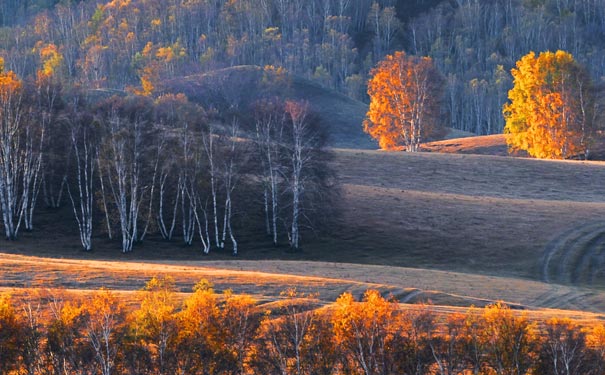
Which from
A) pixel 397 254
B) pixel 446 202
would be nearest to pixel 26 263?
pixel 397 254

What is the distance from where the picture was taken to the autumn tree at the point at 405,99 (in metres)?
126

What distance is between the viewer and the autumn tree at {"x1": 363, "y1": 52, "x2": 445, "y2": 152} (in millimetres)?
126375

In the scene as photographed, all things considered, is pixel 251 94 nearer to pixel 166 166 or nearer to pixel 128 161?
pixel 166 166

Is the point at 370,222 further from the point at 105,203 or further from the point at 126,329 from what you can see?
the point at 126,329

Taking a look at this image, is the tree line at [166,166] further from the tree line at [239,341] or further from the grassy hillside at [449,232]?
the tree line at [239,341]

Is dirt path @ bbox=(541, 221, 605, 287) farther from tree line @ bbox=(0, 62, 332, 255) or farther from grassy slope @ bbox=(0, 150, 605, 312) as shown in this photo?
tree line @ bbox=(0, 62, 332, 255)

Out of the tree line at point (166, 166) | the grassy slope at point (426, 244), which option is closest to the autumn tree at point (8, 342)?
the grassy slope at point (426, 244)

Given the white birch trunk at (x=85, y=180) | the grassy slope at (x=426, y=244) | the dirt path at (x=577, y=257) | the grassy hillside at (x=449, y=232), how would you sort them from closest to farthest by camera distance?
the grassy slope at (x=426, y=244)
the dirt path at (x=577, y=257)
the grassy hillside at (x=449, y=232)
the white birch trunk at (x=85, y=180)

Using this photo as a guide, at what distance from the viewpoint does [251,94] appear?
177 metres

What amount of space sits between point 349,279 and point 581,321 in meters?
18.1

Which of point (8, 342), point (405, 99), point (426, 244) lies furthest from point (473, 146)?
point (8, 342)

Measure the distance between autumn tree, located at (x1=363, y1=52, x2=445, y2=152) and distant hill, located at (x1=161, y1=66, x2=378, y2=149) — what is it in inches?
1547

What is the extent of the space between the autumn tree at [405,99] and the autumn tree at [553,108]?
37.0ft

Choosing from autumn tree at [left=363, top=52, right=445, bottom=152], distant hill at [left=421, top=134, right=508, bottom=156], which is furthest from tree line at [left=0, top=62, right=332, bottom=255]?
distant hill at [left=421, top=134, right=508, bottom=156]
